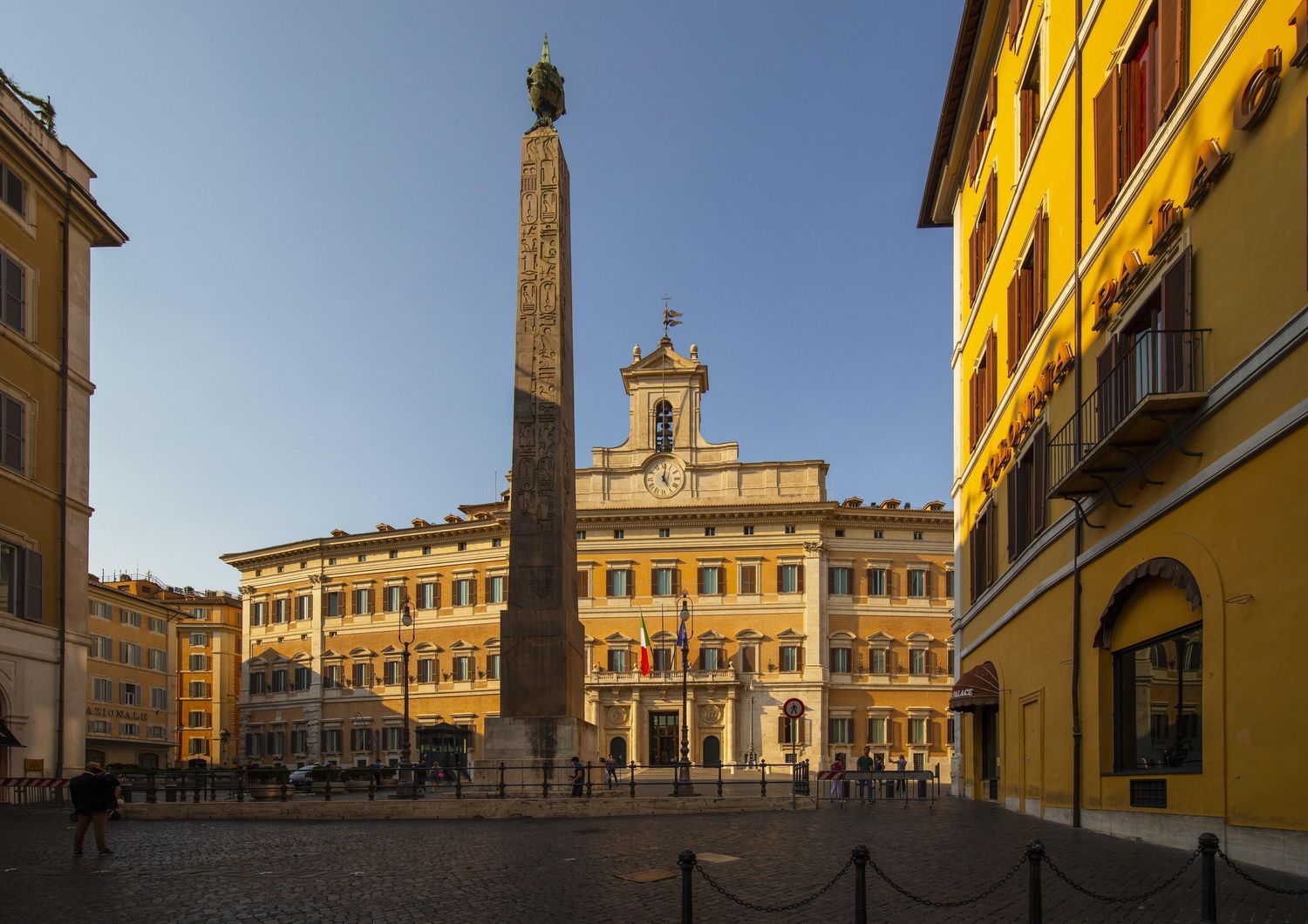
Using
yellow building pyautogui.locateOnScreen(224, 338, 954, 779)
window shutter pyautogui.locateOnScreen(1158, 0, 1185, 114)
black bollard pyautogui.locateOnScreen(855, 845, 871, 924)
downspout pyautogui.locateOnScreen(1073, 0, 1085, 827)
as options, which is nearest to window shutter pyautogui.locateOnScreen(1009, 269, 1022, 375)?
downspout pyautogui.locateOnScreen(1073, 0, 1085, 827)

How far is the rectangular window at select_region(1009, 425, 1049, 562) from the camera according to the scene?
1794 centimetres

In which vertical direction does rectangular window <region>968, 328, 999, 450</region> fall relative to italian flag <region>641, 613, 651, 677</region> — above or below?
above

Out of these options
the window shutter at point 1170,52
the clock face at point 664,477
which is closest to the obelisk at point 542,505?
the window shutter at point 1170,52

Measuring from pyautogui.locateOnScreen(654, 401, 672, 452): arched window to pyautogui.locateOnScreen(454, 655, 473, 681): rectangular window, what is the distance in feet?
45.8

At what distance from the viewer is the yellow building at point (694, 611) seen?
2174 inches

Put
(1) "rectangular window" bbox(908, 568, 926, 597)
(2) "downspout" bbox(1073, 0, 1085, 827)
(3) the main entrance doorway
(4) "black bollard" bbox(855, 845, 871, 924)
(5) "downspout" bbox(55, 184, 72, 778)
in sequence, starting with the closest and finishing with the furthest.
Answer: (4) "black bollard" bbox(855, 845, 871, 924) < (2) "downspout" bbox(1073, 0, 1085, 827) < (5) "downspout" bbox(55, 184, 72, 778) < (3) the main entrance doorway < (1) "rectangular window" bbox(908, 568, 926, 597)

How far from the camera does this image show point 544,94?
2450cm

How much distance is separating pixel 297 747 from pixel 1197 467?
5852cm

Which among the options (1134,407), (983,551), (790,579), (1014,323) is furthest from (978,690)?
(790,579)

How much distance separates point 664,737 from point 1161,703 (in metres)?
44.0

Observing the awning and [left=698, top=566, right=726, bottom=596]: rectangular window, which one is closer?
the awning

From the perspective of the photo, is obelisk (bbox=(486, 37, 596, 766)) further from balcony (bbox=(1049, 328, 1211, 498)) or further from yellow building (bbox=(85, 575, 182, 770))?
yellow building (bbox=(85, 575, 182, 770))

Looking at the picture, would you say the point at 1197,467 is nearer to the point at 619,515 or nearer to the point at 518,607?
the point at 518,607

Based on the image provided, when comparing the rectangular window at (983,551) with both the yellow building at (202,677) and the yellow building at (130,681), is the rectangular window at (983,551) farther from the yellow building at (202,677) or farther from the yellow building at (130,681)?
the yellow building at (202,677)
